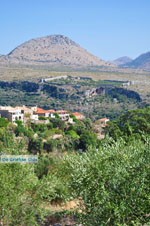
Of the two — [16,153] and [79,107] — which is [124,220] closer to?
[16,153]

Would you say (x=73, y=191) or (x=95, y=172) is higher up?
(x=95, y=172)

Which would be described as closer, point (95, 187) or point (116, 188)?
point (116, 188)

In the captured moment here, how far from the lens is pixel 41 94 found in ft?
315

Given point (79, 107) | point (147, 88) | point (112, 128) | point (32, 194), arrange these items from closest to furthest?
1. point (32, 194)
2. point (112, 128)
3. point (79, 107)
4. point (147, 88)

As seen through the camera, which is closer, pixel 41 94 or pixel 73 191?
pixel 73 191

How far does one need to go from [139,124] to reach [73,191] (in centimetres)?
1435

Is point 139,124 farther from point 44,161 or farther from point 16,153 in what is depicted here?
point 16,153

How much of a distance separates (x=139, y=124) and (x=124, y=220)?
15574 mm

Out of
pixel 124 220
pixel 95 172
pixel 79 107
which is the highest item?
pixel 95 172

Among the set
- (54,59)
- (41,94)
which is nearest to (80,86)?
→ (41,94)

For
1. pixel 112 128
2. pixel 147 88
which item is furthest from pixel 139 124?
pixel 147 88

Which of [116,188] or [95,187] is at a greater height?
[116,188]

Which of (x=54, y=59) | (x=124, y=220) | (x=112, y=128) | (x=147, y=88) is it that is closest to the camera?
(x=124, y=220)

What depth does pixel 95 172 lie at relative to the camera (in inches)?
349
